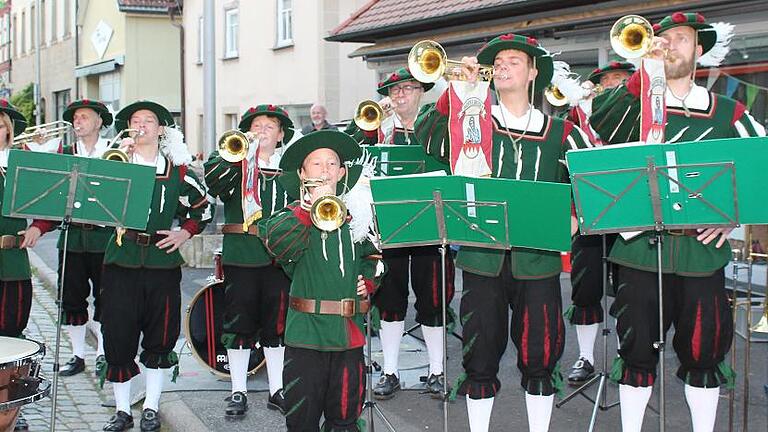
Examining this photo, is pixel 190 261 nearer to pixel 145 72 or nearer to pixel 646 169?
pixel 646 169

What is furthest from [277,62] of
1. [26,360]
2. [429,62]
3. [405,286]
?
[26,360]

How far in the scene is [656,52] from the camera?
4852 millimetres

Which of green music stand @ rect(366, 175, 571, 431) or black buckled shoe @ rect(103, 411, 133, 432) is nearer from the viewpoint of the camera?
green music stand @ rect(366, 175, 571, 431)

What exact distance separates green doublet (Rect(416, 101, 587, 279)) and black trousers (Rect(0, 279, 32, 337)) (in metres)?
3.15

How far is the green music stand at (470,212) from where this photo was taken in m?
4.54

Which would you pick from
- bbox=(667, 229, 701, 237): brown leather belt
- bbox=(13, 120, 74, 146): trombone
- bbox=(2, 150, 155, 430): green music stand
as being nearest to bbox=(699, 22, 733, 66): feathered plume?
bbox=(667, 229, 701, 237): brown leather belt

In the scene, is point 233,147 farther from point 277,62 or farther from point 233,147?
point 277,62

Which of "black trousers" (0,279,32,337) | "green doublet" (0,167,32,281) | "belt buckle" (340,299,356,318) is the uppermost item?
"green doublet" (0,167,32,281)

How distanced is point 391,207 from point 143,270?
7.11 feet

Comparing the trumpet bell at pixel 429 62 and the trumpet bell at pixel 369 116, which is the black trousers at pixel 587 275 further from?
the trumpet bell at pixel 429 62

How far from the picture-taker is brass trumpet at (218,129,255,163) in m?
6.09

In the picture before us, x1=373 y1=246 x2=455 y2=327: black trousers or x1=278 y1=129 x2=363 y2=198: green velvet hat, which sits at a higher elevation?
x1=278 y1=129 x2=363 y2=198: green velvet hat

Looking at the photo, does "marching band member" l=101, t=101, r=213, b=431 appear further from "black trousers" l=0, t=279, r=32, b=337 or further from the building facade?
the building facade

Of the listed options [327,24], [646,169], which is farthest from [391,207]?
[327,24]
